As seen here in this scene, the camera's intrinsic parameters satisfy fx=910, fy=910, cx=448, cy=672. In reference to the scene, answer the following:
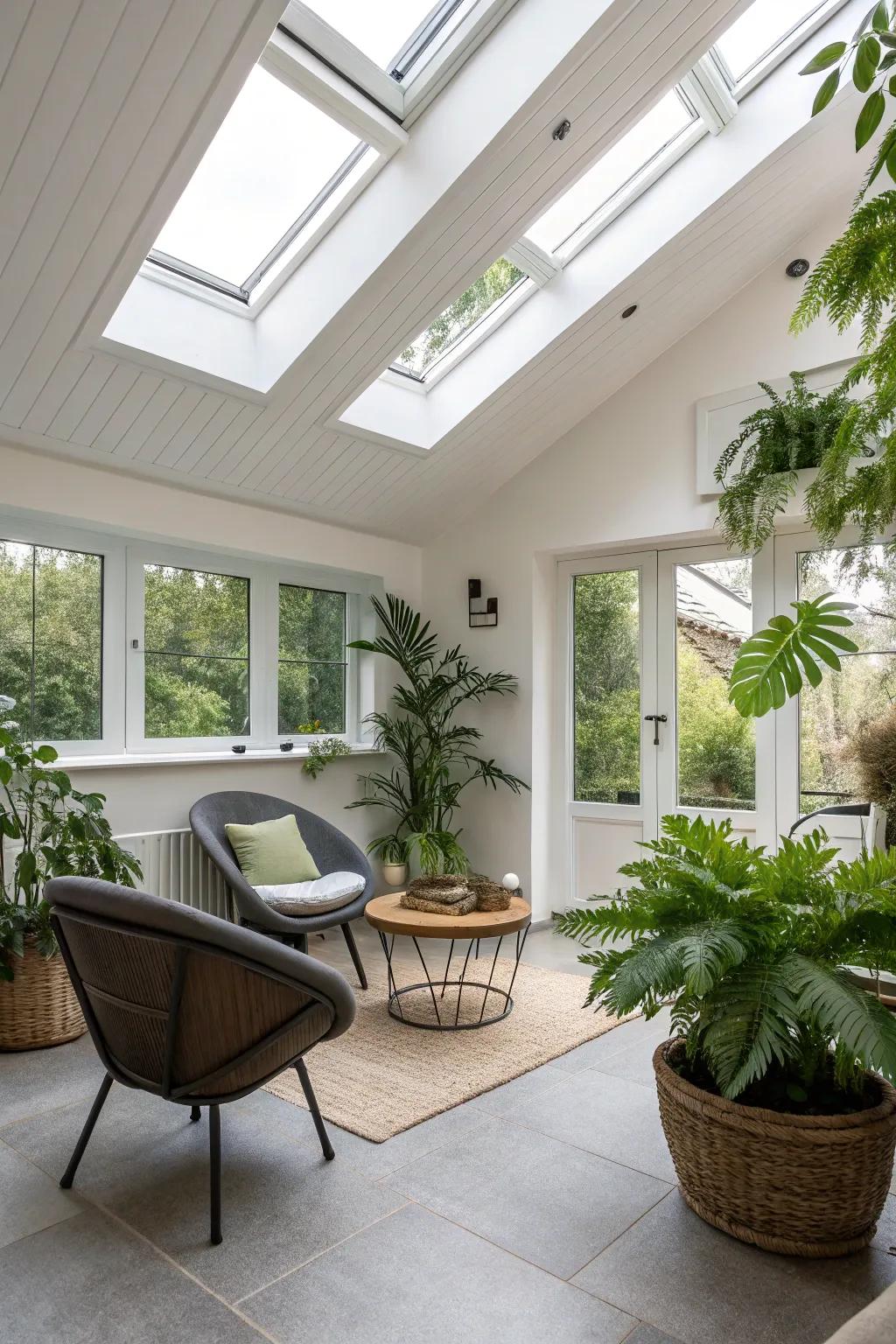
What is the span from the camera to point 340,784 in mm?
5223

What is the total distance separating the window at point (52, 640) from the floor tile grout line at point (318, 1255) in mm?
2646

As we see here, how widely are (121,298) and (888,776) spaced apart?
3643 mm

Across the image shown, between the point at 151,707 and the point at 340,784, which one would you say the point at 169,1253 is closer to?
the point at 151,707

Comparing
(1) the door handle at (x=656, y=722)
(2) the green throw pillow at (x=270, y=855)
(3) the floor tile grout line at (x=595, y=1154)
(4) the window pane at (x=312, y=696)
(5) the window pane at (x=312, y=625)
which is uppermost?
(5) the window pane at (x=312, y=625)

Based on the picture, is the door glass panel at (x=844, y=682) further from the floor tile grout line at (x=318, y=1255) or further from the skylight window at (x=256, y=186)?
the floor tile grout line at (x=318, y=1255)

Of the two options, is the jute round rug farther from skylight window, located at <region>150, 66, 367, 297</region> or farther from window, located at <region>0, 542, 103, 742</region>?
skylight window, located at <region>150, 66, 367, 297</region>

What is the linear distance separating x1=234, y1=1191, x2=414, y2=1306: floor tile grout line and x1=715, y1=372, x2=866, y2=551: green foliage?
2998mm

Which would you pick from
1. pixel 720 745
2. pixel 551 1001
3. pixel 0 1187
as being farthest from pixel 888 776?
pixel 0 1187

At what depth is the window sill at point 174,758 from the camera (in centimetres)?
394

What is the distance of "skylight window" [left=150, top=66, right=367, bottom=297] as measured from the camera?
3176 mm

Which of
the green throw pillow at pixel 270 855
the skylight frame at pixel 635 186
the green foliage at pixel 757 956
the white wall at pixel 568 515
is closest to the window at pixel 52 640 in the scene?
the green throw pillow at pixel 270 855

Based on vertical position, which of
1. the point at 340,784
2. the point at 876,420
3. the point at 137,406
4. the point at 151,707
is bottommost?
the point at 340,784

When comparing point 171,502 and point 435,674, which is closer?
point 171,502

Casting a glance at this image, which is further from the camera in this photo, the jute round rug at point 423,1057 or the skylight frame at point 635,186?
the skylight frame at point 635,186
